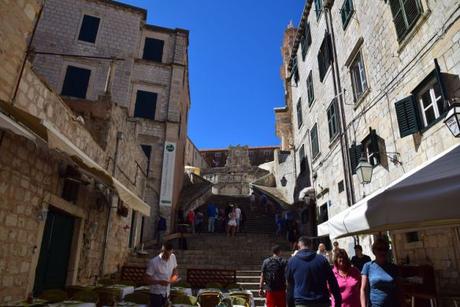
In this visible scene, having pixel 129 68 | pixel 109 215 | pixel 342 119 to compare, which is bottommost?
pixel 109 215

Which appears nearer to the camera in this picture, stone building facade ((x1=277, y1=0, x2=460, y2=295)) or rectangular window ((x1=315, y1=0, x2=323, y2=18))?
stone building facade ((x1=277, y1=0, x2=460, y2=295))

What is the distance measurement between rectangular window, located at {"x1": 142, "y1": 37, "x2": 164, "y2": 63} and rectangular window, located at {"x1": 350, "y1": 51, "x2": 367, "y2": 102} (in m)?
14.7

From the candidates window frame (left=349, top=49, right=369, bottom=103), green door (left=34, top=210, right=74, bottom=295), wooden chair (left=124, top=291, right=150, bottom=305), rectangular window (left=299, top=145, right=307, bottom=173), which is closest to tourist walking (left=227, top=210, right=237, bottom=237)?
rectangular window (left=299, top=145, right=307, bottom=173)

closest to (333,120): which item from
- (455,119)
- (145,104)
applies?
(455,119)

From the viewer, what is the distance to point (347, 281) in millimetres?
4328

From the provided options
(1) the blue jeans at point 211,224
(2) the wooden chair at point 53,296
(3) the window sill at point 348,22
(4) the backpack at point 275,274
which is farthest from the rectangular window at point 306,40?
(2) the wooden chair at point 53,296

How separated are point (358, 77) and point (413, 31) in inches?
Answer: 151

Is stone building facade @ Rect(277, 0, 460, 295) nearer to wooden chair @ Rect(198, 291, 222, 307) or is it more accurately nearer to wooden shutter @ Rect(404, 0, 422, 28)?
wooden shutter @ Rect(404, 0, 422, 28)

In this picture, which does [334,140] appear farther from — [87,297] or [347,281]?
[87,297]

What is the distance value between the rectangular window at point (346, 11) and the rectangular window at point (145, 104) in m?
13.0

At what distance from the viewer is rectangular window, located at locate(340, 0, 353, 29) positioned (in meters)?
11.7

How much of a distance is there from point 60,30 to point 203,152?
115ft

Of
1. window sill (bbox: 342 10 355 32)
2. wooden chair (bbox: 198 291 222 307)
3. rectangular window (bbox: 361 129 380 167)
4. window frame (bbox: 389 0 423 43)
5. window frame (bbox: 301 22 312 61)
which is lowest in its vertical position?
wooden chair (bbox: 198 291 222 307)

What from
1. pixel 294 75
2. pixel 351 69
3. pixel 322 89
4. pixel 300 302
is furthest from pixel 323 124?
pixel 300 302
